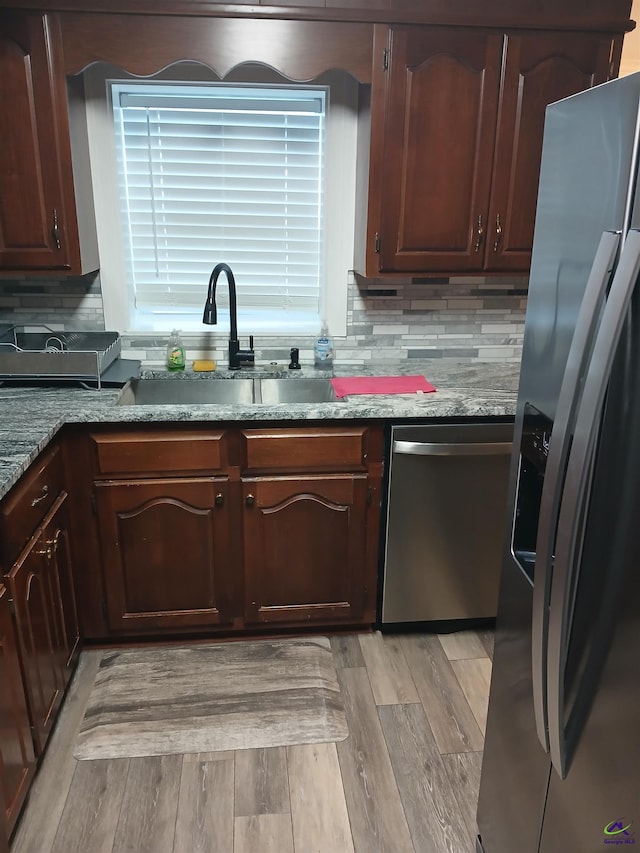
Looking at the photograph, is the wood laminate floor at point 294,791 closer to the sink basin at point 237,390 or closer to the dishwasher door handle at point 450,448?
the dishwasher door handle at point 450,448

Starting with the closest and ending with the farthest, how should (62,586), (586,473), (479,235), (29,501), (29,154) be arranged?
1. (586,473)
2. (29,501)
3. (62,586)
4. (29,154)
5. (479,235)

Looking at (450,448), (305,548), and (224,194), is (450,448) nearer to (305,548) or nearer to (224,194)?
(305,548)

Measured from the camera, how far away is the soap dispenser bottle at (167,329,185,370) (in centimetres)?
274

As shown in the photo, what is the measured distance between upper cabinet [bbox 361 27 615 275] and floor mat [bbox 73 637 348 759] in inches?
57.7

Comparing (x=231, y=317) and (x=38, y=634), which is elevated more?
(x=231, y=317)

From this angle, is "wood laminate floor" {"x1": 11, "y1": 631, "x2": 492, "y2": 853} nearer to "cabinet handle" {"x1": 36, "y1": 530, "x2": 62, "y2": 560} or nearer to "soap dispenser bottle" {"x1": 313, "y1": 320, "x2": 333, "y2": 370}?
"cabinet handle" {"x1": 36, "y1": 530, "x2": 62, "y2": 560}

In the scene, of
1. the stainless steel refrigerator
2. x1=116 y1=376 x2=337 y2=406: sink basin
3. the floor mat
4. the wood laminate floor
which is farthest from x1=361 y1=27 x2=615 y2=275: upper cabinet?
the wood laminate floor

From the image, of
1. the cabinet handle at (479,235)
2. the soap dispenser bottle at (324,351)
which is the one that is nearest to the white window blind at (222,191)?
the soap dispenser bottle at (324,351)

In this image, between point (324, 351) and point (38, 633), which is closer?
point (38, 633)

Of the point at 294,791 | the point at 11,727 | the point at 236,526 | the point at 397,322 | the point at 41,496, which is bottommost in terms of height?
the point at 294,791

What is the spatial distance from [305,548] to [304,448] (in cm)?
38

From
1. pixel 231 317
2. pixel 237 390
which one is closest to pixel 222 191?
pixel 231 317

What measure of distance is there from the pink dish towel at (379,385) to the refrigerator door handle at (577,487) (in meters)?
1.42

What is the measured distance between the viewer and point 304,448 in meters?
2.31
